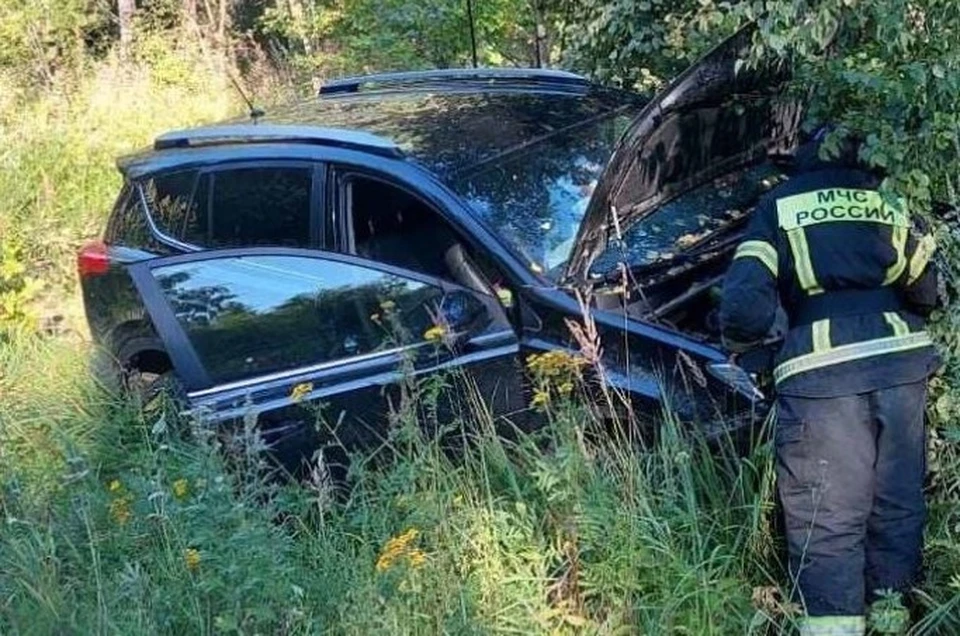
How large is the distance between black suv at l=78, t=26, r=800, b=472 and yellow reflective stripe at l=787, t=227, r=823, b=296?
51 centimetres

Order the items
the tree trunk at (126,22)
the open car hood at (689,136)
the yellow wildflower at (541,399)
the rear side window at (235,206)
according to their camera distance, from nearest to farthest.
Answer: the yellow wildflower at (541,399)
the open car hood at (689,136)
the rear side window at (235,206)
the tree trunk at (126,22)

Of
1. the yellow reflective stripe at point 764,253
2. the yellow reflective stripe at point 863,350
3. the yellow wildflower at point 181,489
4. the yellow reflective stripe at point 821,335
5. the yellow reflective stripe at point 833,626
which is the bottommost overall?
the yellow reflective stripe at point 833,626

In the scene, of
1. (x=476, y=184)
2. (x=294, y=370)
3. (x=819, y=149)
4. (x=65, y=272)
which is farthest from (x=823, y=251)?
(x=65, y=272)

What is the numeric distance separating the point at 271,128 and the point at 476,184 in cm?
107

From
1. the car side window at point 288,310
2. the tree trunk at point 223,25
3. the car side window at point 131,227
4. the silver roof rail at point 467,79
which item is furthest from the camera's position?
the tree trunk at point 223,25

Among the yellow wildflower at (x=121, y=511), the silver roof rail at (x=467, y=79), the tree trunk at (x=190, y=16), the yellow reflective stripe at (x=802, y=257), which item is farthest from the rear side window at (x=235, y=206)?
the tree trunk at (x=190, y=16)

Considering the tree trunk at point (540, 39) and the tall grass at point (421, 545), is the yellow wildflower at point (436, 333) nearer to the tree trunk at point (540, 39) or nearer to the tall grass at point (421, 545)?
the tall grass at point (421, 545)

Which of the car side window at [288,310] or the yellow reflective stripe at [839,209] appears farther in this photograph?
the car side window at [288,310]

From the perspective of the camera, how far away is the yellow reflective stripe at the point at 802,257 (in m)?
3.18

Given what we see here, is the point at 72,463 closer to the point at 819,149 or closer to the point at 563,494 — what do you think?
the point at 563,494

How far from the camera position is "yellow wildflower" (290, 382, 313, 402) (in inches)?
154

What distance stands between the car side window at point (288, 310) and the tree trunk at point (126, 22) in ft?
33.1

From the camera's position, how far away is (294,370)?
4328 millimetres

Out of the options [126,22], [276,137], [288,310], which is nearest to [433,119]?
[276,137]
